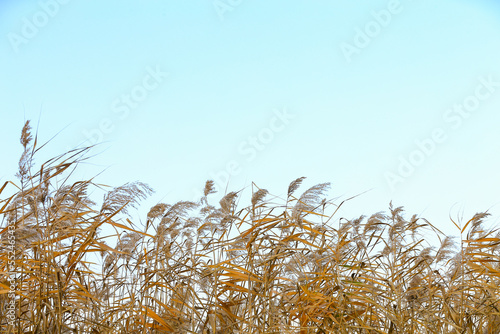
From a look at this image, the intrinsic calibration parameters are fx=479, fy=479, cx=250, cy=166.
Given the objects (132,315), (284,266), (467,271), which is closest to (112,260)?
(132,315)

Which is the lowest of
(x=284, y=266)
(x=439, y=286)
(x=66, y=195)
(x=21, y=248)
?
(x=439, y=286)

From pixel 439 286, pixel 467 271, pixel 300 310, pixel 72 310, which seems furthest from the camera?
pixel 467 271

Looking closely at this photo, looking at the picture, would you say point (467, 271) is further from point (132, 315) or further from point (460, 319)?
point (132, 315)

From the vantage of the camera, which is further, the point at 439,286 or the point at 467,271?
the point at 467,271

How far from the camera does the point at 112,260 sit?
8.39 feet

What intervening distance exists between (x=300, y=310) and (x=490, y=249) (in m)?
1.42

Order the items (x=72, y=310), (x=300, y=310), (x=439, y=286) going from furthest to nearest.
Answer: (x=439, y=286) → (x=300, y=310) → (x=72, y=310)

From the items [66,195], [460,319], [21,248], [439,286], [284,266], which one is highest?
[66,195]

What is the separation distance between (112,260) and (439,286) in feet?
5.96

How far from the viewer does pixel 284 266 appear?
101 inches

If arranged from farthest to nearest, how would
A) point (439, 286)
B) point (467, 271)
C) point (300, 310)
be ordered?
point (467, 271) → point (439, 286) → point (300, 310)

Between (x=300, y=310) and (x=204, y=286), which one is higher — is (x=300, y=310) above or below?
below

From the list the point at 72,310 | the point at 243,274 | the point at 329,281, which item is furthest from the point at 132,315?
the point at 329,281

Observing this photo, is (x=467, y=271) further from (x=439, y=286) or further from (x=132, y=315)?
(x=132, y=315)
